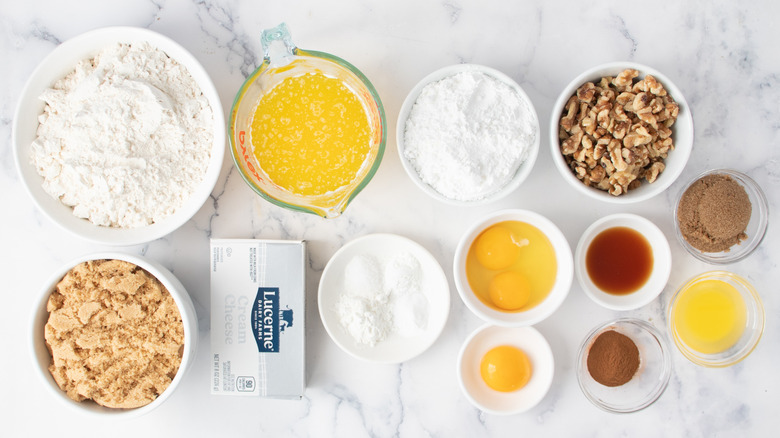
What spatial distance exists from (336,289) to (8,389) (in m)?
1.12

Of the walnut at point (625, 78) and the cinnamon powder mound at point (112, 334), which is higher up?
the walnut at point (625, 78)

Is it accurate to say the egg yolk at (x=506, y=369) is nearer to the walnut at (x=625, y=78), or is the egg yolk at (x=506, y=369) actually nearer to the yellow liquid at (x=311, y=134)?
the yellow liquid at (x=311, y=134)

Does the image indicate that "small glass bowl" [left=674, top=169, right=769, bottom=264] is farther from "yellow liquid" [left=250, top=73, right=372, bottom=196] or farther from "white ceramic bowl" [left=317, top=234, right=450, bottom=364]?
"yellow liquid" [left=250, top=73, right=372, bottom=196]

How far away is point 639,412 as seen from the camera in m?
1.75

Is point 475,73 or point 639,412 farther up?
point 475,73

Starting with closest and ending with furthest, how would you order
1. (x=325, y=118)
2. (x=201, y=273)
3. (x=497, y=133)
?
(x=497, y=133)
(x=325, y=118)
(x=201, y=273)

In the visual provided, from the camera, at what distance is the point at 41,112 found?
61.6 inches

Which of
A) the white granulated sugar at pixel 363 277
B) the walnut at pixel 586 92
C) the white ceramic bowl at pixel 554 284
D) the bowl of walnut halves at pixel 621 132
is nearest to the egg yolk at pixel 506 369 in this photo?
the white ceramic bowl at pixel 554 284

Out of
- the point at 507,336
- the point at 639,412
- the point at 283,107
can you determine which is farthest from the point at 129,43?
the point at 639,412

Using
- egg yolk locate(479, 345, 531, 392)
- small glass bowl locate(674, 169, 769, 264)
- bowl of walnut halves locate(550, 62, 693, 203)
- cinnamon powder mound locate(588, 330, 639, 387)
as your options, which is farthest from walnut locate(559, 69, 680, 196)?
egg yolk locate(479, 345, 531, 392)

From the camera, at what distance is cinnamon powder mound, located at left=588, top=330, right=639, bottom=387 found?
64.6 inches

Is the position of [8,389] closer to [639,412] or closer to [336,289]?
[336,289]

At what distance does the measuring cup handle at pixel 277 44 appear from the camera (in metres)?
1.44

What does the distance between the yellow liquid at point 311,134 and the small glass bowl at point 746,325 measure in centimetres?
110
